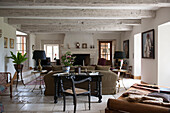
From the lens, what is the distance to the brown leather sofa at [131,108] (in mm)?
1999

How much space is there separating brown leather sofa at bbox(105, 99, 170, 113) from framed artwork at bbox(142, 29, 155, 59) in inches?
176

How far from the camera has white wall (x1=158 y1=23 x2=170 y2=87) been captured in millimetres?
5871

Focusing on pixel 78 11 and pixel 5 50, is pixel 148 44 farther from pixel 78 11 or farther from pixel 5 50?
pixel 5 50

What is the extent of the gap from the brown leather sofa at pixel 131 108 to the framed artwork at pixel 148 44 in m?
4.46

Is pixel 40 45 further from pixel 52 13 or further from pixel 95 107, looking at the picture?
pixel 95 107

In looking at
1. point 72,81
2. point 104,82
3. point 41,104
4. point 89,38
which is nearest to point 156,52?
point 104,82

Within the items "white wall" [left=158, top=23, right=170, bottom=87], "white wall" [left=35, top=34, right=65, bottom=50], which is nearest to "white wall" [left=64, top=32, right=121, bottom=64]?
"white wall" [left=35, top=34, right=65, bottom=50]

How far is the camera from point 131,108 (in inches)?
84.8

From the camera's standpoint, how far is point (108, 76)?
520 cm

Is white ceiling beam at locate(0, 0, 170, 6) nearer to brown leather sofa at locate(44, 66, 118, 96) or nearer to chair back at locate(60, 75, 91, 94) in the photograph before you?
chair back at locate(60, 75, 91, 94)

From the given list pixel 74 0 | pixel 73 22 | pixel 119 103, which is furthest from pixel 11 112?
pixel 73 22

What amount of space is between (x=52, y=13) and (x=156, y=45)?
3.63 m

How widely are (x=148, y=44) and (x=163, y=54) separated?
34.0 inches

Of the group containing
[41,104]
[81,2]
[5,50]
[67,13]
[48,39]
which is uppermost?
[67,13]
